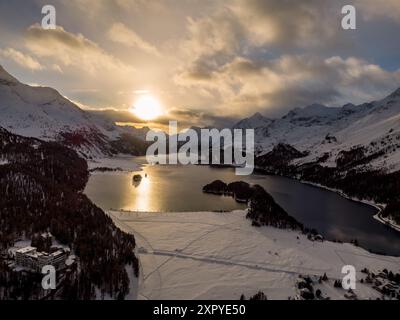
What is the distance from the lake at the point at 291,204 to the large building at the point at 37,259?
173ft

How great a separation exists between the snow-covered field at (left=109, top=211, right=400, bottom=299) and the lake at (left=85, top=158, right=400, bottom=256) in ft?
53.7

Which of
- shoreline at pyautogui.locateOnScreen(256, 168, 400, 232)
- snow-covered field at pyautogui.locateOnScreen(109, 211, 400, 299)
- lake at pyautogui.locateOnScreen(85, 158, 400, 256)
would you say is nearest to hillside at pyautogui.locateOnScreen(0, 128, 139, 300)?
snow-covered field at pyautogui.locateOnScreen(109, 211, 400, 299)

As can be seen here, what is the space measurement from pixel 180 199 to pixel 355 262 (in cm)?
7309

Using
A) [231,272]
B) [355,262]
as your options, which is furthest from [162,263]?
[355,262]

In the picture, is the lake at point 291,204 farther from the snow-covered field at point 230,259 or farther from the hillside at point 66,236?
the hillside at point 66,236

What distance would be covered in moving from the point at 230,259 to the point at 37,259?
3208 cm

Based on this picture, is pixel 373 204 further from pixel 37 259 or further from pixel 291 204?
pixel 37 259

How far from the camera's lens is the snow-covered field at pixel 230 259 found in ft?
159

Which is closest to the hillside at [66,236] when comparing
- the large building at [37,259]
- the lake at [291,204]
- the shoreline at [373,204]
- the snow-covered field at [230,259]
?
the large building at [37,259]

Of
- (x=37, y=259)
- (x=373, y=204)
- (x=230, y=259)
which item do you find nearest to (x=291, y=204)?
(x=373, y=204)

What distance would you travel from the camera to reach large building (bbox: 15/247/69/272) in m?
48.3
